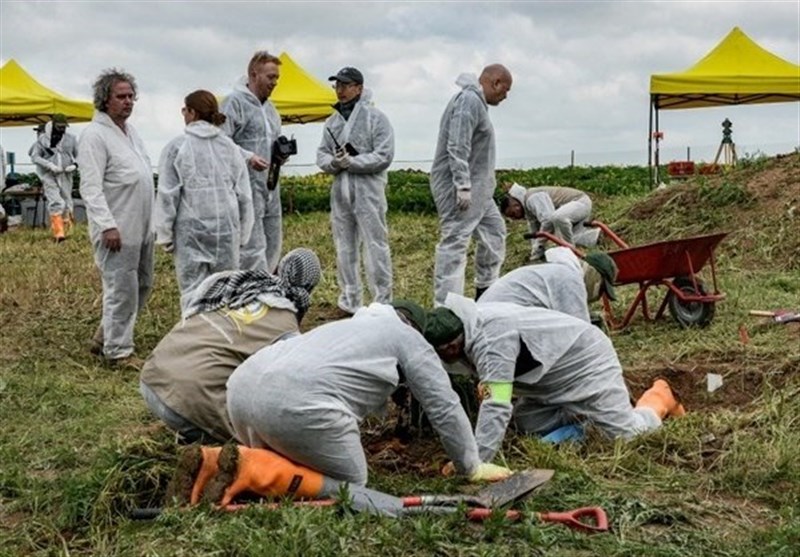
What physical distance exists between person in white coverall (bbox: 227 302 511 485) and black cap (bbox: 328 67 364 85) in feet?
14.4

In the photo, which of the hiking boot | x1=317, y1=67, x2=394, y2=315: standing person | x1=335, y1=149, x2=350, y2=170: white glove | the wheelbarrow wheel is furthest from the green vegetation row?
the hiking boot

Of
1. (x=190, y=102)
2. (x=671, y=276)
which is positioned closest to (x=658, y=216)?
(x=671, y=276)

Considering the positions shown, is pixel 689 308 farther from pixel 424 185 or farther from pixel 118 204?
pixel 424 185

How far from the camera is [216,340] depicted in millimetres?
5043

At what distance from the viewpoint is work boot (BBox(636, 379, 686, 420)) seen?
5801 mm

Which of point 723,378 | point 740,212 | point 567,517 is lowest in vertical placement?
point 723,378

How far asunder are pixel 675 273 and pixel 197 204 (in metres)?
3.42

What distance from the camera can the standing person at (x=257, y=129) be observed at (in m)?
8.37

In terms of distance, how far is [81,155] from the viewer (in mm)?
7387

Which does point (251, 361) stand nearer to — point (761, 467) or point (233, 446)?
point (233, 446)

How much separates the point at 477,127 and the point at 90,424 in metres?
3.76

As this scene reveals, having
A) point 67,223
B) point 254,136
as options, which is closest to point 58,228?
point 67,223

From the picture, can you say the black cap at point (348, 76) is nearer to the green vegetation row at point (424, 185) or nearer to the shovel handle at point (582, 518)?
the shovel handle at point (582, 518)

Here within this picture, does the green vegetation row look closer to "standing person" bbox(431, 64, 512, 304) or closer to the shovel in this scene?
"standing person" bbox(431, 64, 512, 304)
